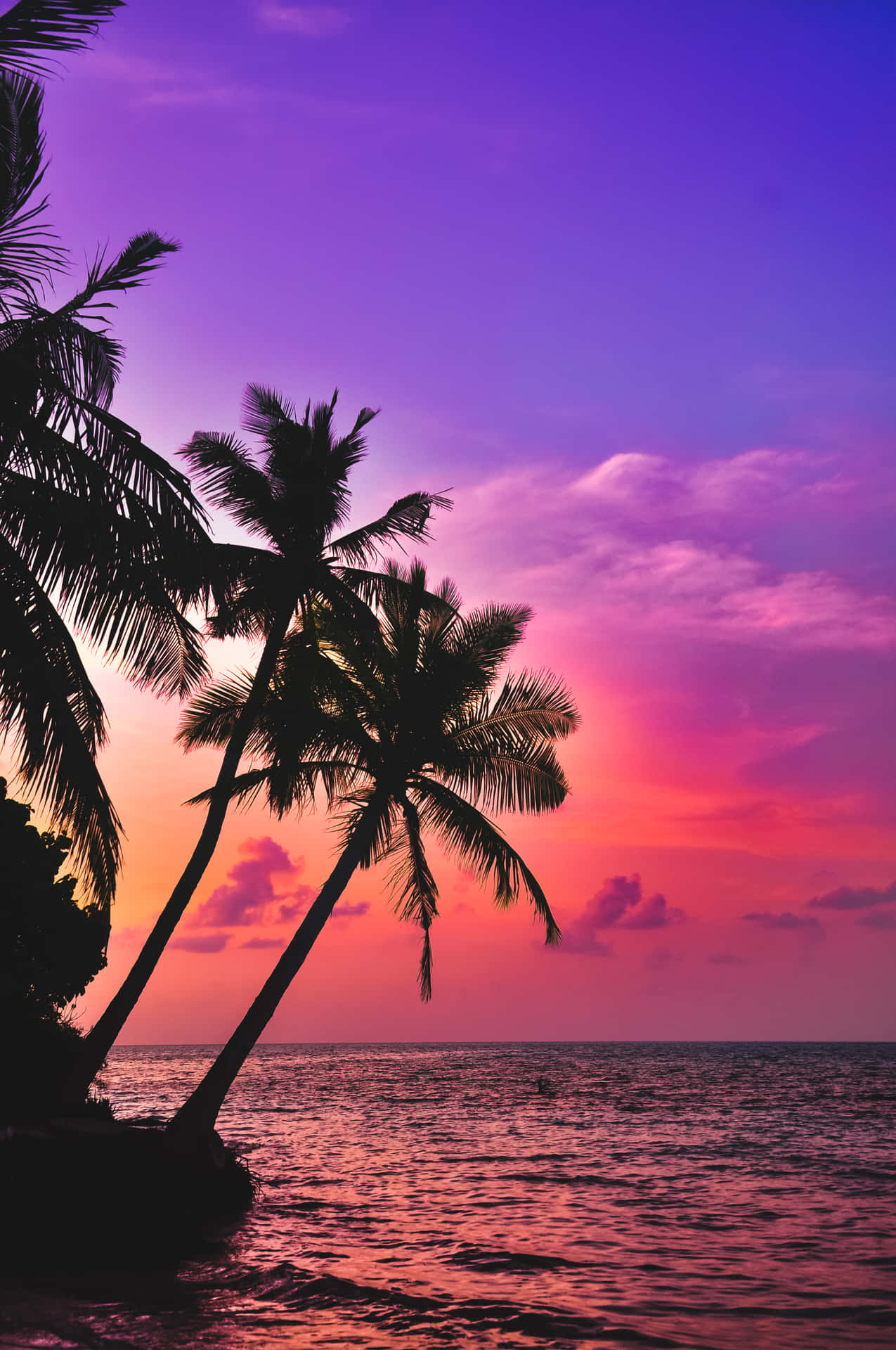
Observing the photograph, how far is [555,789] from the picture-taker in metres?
19.0

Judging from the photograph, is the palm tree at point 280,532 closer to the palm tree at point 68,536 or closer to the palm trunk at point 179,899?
the palm trunk at point 179,899

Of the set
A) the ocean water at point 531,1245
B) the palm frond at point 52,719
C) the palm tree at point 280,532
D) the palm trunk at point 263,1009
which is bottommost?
the ocean water at point 531,1245

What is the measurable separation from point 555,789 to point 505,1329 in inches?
415

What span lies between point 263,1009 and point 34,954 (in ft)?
26.6

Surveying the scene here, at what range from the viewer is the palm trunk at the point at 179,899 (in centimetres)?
1504

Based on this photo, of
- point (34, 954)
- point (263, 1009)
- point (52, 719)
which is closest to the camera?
point (52, 719)

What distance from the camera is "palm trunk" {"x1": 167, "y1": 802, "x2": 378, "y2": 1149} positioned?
13945mm

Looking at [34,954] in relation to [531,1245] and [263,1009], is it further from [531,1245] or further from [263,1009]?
[531,1245]


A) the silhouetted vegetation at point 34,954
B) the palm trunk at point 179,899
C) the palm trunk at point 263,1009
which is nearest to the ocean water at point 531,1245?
the palm trunk at point 263,1009

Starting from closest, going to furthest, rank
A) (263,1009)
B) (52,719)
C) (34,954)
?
(52,719) < (263,1009) < (34,954)

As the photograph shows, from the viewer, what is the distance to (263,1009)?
617 inches

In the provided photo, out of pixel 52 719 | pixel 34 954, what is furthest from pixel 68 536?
pixel 34 954

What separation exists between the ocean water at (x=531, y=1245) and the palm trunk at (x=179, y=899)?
3532mm

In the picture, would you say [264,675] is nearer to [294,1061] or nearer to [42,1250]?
[42,1250]
